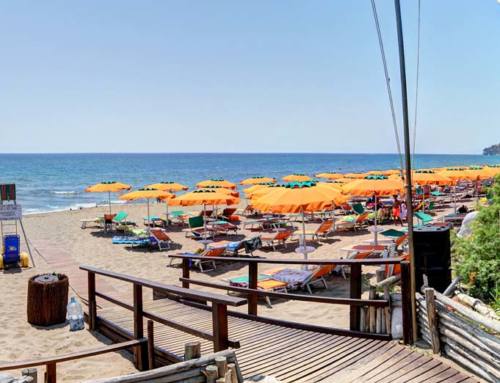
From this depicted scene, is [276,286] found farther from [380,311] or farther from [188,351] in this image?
[188,351]

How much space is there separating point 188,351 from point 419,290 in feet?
9.93

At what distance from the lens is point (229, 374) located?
11.6ft

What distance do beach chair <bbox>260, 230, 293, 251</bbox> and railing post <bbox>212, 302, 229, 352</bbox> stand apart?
9.35 m

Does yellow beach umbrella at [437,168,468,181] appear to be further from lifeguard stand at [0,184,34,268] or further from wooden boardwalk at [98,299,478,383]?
wooden boardwalk at [98,299,478,383]

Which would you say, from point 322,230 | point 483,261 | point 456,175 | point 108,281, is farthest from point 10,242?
point 456,175

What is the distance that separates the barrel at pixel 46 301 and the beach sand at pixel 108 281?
172mm

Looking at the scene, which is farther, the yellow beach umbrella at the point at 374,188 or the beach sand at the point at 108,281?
the yellow beach umbrella at the point at 374,188

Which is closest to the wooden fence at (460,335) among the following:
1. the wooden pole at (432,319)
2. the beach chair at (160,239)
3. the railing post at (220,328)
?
the wooden pole at (432,319)

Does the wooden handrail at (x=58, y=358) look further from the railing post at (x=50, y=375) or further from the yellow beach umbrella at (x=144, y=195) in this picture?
the yellow beach umbrella at (x=144, y=195)

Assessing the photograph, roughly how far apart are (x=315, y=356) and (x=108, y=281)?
264 inches

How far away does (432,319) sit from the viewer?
170 inches

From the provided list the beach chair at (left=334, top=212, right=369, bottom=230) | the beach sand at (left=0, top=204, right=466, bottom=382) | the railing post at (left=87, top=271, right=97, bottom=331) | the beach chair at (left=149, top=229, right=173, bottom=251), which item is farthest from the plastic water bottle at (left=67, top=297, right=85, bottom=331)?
the beach chair at (left=334, top=212, right=369, bottom=230)

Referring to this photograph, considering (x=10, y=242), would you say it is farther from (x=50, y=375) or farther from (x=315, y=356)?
(x=315, y=356)

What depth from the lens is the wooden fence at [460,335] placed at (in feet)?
12.2
